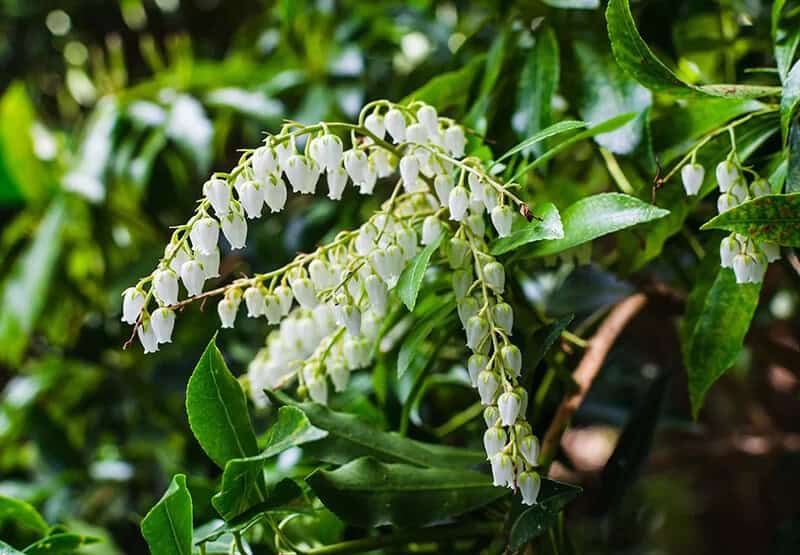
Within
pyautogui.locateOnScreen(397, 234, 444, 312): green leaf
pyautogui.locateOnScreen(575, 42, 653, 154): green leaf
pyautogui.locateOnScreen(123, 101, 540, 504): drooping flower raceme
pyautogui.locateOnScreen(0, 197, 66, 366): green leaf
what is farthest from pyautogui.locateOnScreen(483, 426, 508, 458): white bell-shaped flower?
pyautogui.locateOnScreen(0, 197, 66, 366): green leaf

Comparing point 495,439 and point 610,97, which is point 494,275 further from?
point 610,97

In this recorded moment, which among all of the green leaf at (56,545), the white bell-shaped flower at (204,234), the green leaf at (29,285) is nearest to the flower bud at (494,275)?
the white bell-shaped flower at (204,234)

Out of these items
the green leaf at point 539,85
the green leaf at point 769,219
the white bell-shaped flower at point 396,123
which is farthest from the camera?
the green leaf at point 539,85

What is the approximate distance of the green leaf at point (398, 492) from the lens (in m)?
0.74

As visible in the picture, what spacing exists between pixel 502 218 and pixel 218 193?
0.72ft

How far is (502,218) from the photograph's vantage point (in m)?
0.69

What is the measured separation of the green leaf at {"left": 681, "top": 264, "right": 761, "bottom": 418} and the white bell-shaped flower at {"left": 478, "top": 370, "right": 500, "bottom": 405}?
213mm

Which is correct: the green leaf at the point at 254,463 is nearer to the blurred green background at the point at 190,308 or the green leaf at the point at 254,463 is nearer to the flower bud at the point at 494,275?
the flower bud at the point at 494,275

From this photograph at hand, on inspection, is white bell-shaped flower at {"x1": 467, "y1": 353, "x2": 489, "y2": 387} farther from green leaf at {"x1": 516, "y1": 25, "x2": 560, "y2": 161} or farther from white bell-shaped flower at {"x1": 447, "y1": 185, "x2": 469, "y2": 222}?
green leaf at {"x1": 516, "y1": 25, "x2": 560, "y2": 161}

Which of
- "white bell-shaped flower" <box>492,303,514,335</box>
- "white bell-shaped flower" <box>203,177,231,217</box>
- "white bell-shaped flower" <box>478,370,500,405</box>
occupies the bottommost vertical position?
"white bell-shaped flower" <box>478,370,500,405</box>

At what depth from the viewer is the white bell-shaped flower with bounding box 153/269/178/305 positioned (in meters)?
0.67

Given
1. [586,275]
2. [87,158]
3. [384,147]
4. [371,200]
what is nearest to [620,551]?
[586,275]

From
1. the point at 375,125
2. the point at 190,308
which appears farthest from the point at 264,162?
the point at 190,308

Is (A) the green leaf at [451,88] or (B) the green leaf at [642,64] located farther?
(A) the green leaf at [451,88]
